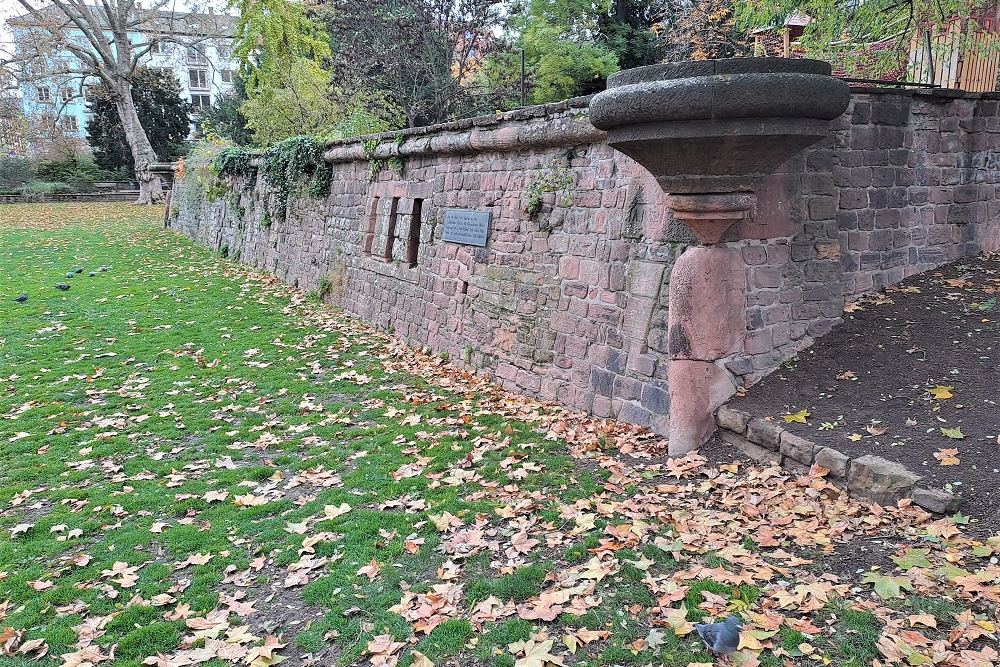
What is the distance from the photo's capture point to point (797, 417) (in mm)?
4484

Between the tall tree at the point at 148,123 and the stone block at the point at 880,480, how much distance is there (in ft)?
129

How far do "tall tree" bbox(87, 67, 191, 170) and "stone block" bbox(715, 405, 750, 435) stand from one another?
38.4m

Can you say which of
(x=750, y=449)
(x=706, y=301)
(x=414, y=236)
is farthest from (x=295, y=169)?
(x=750, y=449)

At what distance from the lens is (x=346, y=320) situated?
1091 cm

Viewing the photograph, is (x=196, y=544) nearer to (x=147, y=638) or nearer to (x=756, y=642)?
(x=147, y=638)

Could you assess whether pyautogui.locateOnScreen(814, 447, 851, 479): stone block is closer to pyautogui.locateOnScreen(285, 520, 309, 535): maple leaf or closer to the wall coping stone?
the wall coping stone

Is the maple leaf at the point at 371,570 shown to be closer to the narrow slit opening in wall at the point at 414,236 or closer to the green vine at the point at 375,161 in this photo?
the narrow slit opening in wall at the point at 414,236

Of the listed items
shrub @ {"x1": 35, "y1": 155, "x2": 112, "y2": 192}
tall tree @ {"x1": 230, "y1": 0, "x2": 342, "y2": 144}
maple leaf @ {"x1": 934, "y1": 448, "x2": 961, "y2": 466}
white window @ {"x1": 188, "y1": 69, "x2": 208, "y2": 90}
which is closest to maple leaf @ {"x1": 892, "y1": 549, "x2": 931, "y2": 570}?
maple leaf @ {"x1": 934, "y1": 448, "x2": 961, "y2": 466}

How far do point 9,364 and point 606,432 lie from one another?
7268mm

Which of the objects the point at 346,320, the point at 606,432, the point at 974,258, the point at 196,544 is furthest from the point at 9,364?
the point at 974,258

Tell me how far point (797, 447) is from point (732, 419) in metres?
0.59

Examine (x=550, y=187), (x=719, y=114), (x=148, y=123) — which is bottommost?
(x=550, y=187)

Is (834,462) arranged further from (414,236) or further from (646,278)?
(414,236)

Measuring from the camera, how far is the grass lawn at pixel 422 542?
3100 mm
